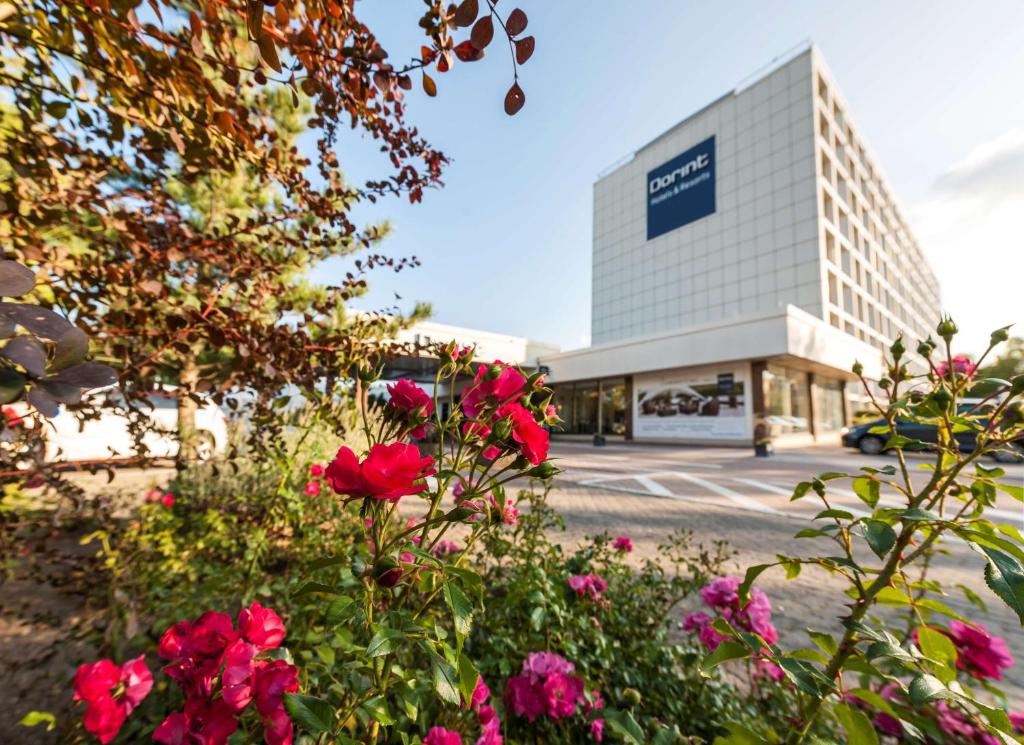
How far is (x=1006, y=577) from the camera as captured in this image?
0.60 m

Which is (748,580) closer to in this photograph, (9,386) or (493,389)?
(493,389)

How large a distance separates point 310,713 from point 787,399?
18.5 meters

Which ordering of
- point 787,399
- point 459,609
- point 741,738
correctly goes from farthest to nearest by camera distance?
1. point 787,399
2. point 741,738
3. point 459,609

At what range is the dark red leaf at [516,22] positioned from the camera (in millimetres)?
834

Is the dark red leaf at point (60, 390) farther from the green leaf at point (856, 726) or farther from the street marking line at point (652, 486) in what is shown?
the street marking line at point (652, 486)

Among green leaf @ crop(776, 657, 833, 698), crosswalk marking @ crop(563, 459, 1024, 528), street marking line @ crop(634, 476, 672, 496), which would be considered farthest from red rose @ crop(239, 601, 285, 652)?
street marking line @ crop(634, 476, 672, 496)

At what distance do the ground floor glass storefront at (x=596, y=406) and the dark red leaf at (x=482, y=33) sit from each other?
17821 millimetres

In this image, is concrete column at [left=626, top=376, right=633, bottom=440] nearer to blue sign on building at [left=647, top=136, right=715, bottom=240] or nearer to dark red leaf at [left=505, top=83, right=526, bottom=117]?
blue sign on building at [left=647, top=136, right=715, bottom=240]

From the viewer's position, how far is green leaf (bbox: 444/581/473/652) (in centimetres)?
58

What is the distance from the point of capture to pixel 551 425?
91 cm

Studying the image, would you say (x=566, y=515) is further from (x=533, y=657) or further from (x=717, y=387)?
(x=717, y=387)

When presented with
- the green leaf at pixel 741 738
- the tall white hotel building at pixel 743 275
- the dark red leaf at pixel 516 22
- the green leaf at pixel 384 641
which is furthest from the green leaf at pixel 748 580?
the tall white hotel building at pixel 743 275

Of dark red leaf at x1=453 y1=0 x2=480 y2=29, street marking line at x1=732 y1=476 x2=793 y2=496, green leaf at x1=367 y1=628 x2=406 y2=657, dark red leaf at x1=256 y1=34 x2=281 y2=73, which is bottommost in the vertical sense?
street marking line at x1=732 y1=476 x2=793 y2=496

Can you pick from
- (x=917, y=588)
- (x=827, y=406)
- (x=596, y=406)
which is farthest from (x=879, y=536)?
(x=827, y=406)
